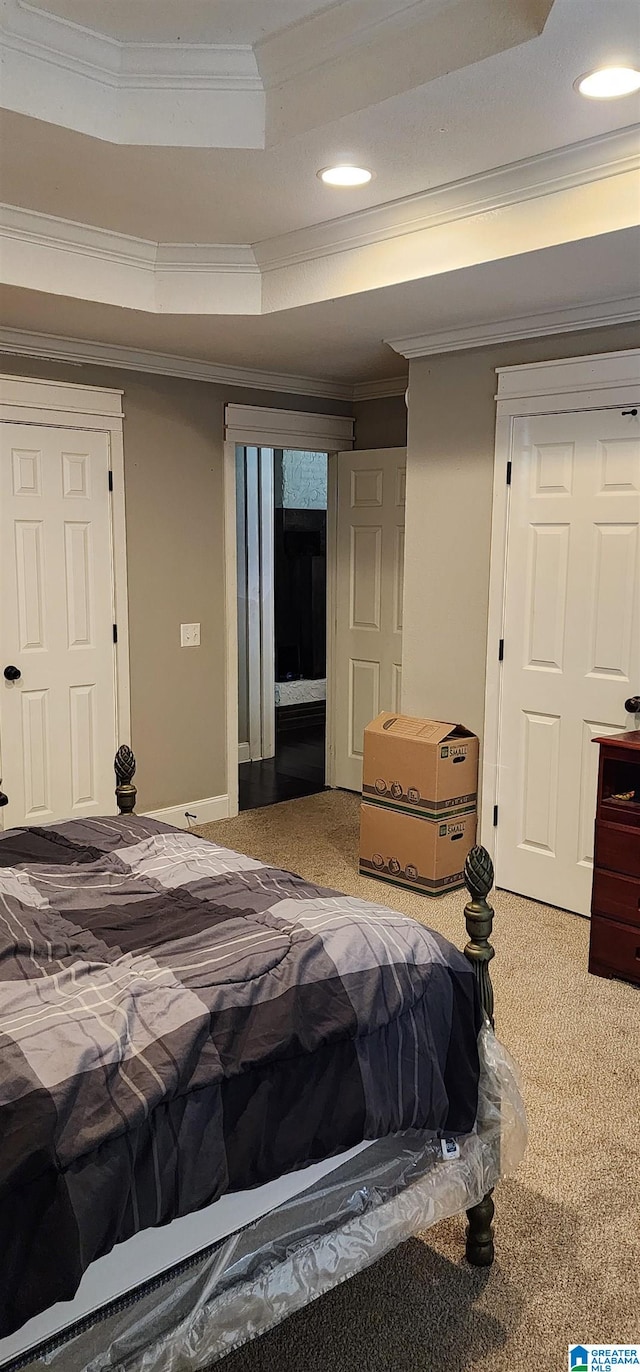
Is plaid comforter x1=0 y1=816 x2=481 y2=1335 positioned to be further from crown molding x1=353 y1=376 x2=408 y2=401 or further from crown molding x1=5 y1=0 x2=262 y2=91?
crown molding x1=353 y1=376 x2=408 y2=401

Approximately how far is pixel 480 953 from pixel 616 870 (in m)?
1.55

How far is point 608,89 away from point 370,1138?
2.39 meters

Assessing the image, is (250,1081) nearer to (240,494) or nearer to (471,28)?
(471,28)

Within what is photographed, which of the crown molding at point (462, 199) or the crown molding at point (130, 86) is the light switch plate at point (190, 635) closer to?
the crown molding at point (462, 199)

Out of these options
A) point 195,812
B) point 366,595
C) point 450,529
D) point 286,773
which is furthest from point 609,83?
point 286,773

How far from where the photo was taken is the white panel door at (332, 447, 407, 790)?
541 centimetres

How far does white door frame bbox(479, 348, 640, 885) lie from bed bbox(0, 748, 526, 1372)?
84.3 inches

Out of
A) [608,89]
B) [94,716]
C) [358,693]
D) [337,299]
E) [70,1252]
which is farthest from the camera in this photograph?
[358,693]

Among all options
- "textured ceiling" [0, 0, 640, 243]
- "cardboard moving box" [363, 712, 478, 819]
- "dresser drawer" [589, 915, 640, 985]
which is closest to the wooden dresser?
"dresser drawer" [589, 915, 640, 985]

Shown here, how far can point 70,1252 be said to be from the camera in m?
1.30

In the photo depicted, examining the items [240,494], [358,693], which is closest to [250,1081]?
[358,693]

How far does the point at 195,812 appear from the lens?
202 inches

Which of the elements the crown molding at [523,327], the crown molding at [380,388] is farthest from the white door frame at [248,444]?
the crown molding at [523,327]

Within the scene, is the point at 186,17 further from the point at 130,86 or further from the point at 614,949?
the point at 614,949
